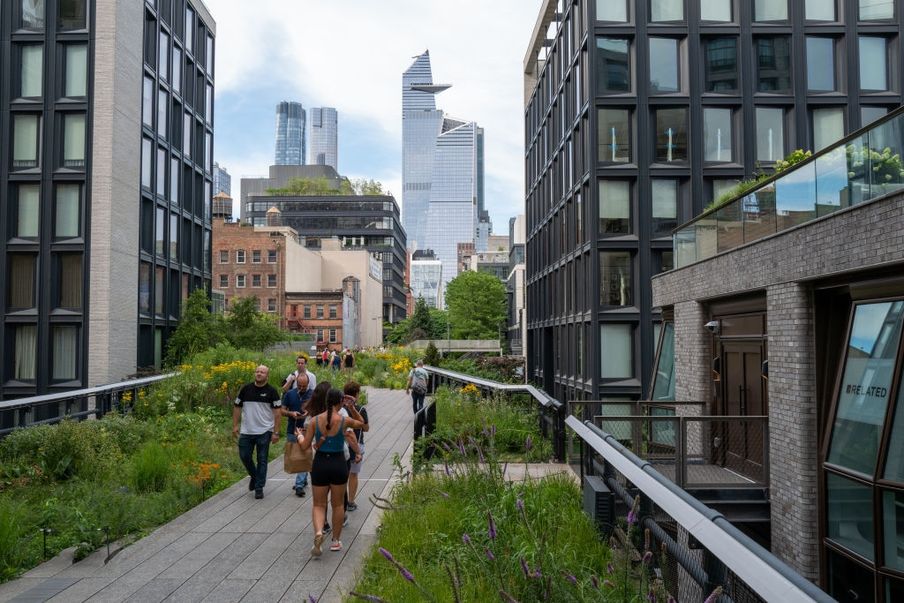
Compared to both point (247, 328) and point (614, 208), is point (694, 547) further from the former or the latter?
point (247, 328)

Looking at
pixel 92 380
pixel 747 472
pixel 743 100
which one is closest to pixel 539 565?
pixel 747 472

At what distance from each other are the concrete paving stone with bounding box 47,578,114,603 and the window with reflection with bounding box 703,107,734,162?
1169 inches

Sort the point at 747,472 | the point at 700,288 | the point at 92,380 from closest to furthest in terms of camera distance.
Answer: the point at 747,472 < the point at 700,288 < the point at 92,380

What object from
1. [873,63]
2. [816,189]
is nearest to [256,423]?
[816,189]

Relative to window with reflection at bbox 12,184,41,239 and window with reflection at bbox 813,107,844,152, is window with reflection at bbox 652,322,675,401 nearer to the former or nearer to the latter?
window with reflection at bbox 813,107,844,152

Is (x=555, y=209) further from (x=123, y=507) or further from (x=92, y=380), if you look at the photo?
(x=123, y=507)

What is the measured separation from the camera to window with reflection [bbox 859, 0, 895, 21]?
102ft

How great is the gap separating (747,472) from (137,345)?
87.5 ft

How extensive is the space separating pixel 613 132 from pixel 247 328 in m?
18.8

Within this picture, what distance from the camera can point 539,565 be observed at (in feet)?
15.8

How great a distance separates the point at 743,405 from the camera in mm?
13617

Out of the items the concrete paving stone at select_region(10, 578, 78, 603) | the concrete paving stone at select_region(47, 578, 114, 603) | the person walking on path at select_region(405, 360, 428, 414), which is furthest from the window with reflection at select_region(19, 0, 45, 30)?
the concrete paving stone at select_region(47, 578, 114, 603)

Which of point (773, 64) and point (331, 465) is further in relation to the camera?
point (773, 64)

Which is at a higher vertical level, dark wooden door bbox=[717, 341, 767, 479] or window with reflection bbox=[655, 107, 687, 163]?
window with reflection bbox=[655, 107, 687, 163]
